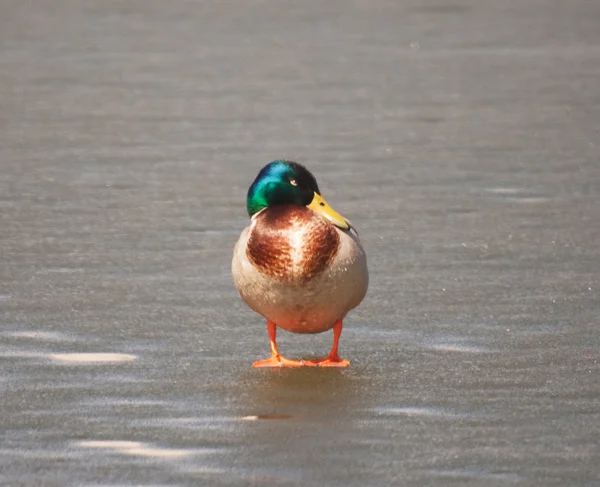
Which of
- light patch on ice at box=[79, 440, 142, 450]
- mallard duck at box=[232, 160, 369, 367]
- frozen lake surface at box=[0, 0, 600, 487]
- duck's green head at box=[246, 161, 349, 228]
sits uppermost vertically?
duck's green head at box=[246, 161, 349, 228]

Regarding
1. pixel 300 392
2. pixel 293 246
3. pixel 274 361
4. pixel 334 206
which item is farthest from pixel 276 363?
pixel 334 206

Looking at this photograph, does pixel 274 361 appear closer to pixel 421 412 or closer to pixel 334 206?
pixel 421 412

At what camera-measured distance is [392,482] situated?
4000 millimetres

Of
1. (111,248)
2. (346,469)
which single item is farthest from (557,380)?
(111,248)

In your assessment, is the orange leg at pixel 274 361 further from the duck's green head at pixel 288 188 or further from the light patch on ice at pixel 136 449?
the light patch on ice at pixel 136 449

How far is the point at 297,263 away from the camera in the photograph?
5.12 m

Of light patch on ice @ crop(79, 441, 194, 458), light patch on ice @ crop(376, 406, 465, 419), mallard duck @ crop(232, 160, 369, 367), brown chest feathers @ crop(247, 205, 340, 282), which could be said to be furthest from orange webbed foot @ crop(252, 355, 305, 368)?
light patch on ice @ crop(79, 441, 194, 458)

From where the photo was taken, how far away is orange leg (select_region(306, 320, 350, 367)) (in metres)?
5.16

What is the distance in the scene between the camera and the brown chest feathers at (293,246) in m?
5.12

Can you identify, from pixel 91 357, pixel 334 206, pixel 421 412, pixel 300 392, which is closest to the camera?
pixel 421 412

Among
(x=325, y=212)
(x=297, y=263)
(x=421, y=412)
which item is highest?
(x=325, y=212)

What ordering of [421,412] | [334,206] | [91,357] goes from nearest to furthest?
[421,412] < [91,357] < [334,206]

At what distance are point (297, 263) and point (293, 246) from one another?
0.19 feet

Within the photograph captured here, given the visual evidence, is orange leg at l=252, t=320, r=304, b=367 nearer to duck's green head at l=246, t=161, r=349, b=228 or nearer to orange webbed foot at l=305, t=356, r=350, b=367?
orange webbed foot at l=305, t=356, r=350, b=367
